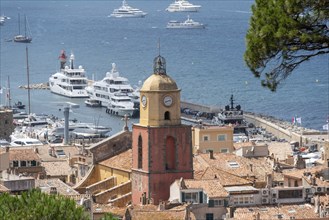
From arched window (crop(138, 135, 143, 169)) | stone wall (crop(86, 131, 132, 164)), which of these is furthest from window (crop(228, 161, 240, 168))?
arched window (crop(138, 135, 143, 169))

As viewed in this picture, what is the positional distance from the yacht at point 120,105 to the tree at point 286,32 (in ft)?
267

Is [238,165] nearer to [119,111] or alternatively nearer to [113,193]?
[113,193]

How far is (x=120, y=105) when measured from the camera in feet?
343

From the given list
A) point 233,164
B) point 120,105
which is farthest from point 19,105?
point 233,164

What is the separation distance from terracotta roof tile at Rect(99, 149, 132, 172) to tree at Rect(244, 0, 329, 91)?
22050 millimetres

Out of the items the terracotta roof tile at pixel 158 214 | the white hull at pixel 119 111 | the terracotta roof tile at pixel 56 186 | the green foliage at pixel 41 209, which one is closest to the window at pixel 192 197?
the terracotta roof tile at pixel 158 214

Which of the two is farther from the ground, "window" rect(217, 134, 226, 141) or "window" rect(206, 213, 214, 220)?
"window" rect(217, 134, 226, 141)

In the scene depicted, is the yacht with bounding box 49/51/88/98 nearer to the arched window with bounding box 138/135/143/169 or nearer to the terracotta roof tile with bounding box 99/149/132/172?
the terracotta roof tile with bounding box 99/149/132/172

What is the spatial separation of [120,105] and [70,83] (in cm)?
1466

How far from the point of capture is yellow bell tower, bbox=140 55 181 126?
40.9 metres

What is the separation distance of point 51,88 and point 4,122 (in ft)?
168

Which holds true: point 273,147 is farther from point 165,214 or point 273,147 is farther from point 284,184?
point 165,214

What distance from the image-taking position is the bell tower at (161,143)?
40844 mm

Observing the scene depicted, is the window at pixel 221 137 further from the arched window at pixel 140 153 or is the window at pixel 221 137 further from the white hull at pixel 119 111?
the white hull at pixel 119 111
